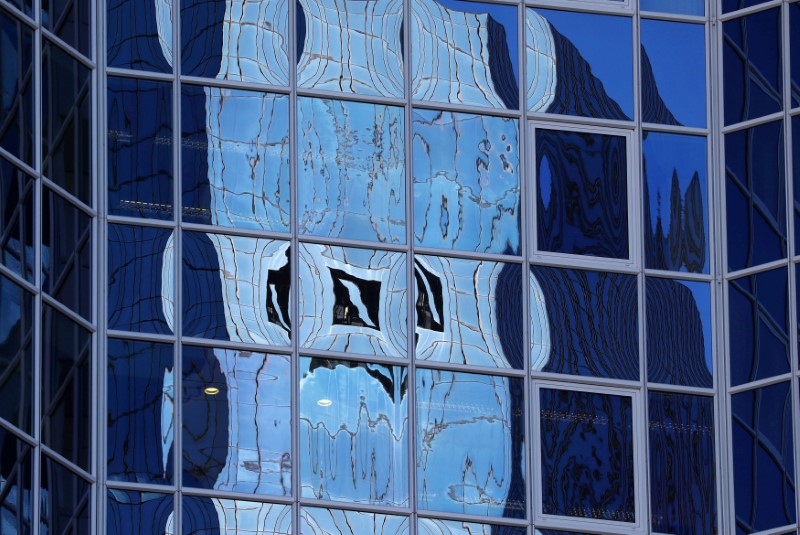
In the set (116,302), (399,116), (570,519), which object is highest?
(399,116)

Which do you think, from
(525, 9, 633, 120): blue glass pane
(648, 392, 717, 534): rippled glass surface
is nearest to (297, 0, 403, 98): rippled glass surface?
(525, 9, 633, 120): blue glass pane

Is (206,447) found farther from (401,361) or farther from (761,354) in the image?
(761,354)

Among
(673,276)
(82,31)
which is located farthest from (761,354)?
(82,31)

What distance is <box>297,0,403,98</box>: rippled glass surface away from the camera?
1022 inches

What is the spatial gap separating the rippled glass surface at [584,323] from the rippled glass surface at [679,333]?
0.62ft

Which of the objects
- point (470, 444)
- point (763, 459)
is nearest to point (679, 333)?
point (763, 459)

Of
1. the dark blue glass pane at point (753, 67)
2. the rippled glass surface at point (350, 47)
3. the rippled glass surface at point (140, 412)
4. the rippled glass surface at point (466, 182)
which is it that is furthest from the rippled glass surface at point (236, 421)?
the dark blue glass pane at point (753, 67)

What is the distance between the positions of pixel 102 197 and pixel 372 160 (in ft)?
9.06

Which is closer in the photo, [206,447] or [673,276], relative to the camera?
[206,447]

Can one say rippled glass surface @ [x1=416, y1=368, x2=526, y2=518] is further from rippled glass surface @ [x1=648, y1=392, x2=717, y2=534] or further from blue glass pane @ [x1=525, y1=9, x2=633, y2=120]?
blue glass pane @ [x1=525, y1=9, x2=633, y2=120]

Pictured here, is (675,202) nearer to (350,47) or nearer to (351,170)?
(351,170)

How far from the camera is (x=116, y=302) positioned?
24.5 meters

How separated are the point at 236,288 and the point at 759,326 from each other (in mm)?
5219

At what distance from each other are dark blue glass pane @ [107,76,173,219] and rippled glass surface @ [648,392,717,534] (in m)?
5.21
